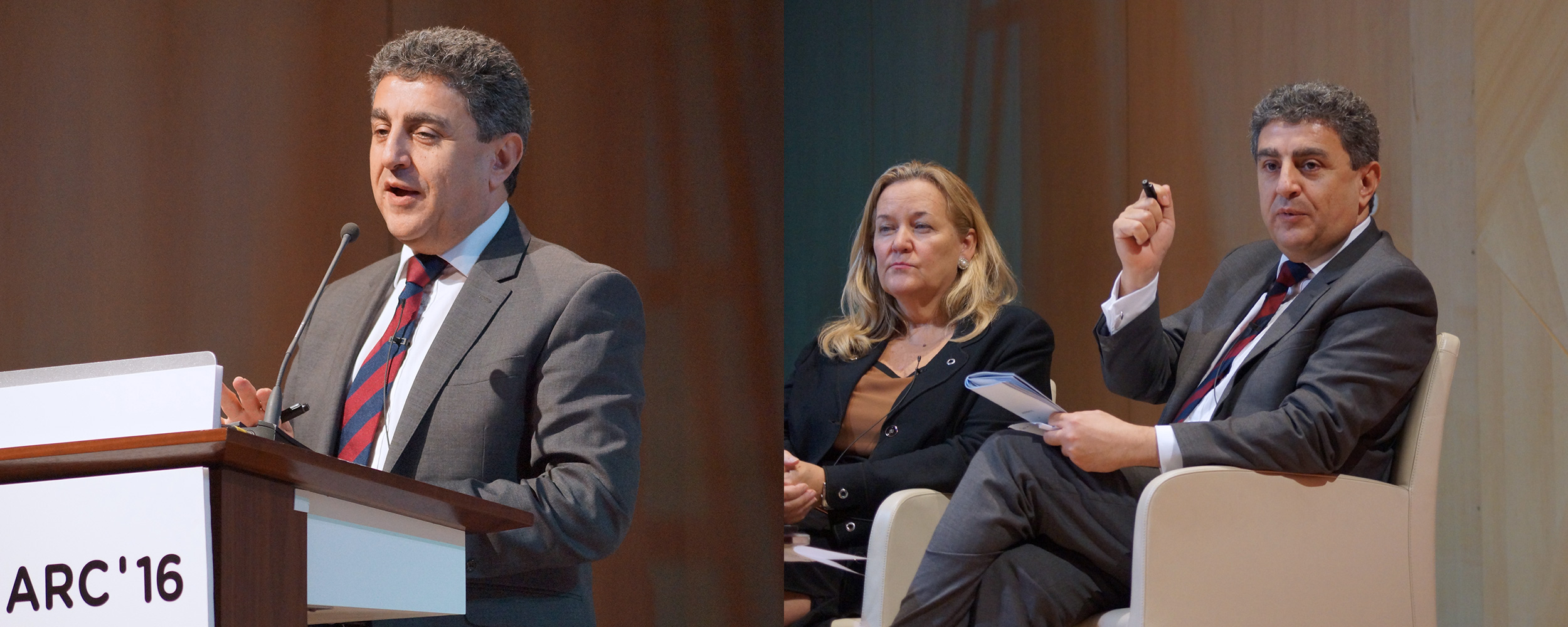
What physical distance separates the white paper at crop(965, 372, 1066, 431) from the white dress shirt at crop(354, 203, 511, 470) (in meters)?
0.76

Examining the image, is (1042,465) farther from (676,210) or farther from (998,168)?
(998,168)

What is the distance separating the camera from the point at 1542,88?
269 cm

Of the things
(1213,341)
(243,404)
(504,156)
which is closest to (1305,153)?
(1213,341)

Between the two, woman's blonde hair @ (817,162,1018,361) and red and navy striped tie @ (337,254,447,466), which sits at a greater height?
woman's blonde hair @ (817,162,1018,361)

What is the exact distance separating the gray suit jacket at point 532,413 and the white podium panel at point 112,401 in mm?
540

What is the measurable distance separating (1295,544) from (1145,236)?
0.65m

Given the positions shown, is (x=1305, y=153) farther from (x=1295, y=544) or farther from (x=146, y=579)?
(x=146, y=579)

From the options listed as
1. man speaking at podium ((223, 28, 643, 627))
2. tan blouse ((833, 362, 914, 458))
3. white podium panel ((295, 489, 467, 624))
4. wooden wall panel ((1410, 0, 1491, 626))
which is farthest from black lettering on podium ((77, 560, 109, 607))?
wooden wall panel ((1410, 0, 1491, 626))

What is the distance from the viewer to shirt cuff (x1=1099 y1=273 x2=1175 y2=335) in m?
2.38

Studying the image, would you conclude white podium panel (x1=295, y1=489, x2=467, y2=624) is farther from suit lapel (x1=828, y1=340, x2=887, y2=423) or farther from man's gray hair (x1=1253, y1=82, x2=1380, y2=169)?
man's gray hair (x1=1253, y1=82, x2=1380, y2=169)

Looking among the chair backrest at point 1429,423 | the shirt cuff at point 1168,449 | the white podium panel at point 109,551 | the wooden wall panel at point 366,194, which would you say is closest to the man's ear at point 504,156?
the wooden wall panel at point 366,194

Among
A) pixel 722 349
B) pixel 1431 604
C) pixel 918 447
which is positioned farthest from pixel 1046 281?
pixel 1431 604

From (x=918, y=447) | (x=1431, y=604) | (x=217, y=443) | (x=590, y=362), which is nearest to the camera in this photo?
(x=217, y=443)

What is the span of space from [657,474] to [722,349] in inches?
11.1
